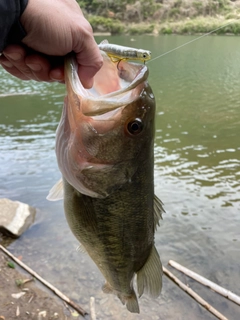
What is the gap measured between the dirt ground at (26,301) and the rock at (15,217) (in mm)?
1335

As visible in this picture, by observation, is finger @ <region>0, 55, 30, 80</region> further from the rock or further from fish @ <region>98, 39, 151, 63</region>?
the rock

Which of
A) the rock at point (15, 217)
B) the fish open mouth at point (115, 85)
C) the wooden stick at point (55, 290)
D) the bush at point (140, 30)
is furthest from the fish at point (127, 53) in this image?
the bush at point (140, 30)

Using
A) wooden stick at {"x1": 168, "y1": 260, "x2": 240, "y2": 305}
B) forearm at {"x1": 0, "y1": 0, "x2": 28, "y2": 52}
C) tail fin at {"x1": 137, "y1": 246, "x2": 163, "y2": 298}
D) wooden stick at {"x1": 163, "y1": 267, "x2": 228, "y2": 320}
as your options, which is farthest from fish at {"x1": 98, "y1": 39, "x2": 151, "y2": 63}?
wooden stick at {"x1": 168, "y1": 260, "x2": 240, "y2": 305}

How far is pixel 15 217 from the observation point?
7.13 m

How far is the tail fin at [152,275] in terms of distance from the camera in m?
2.15

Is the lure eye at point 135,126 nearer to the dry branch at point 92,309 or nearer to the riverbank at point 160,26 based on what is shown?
the dry branch at point 92,309

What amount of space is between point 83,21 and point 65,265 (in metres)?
5.04

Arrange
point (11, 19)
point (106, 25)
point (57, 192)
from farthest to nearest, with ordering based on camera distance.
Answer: point (106, 25)
point (57, 192)
point (11, 19)

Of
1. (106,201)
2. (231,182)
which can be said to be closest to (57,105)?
(231,182)

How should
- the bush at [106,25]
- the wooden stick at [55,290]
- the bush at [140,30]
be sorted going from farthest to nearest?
the bush at [106,25], the bush at [140,30], the wooden stick at [55,290]

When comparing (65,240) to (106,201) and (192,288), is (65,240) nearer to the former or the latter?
(192,288)

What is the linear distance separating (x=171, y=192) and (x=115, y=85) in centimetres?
688

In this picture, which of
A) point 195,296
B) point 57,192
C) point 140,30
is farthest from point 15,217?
point 140,30

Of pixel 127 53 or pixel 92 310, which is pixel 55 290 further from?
pixel 127 53
